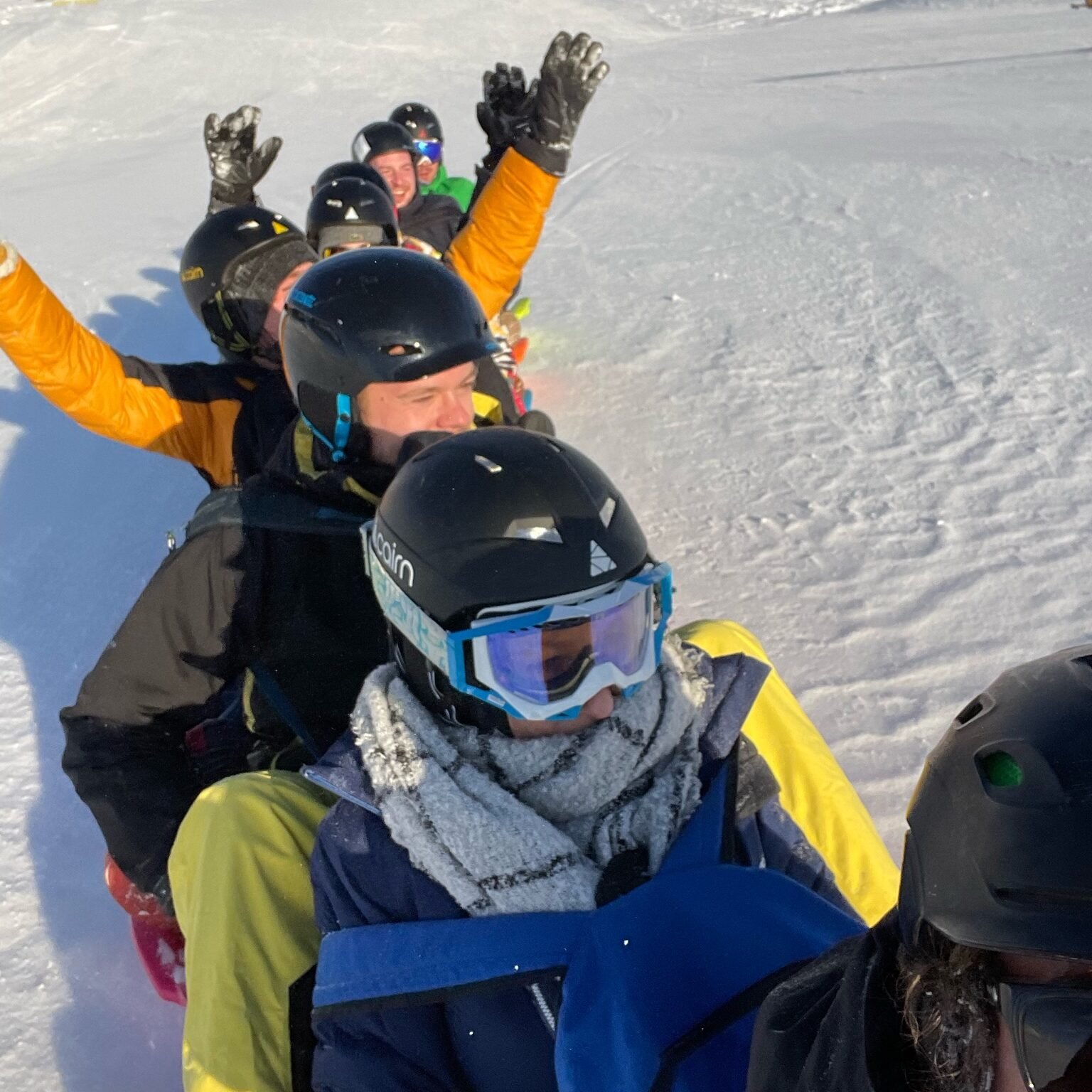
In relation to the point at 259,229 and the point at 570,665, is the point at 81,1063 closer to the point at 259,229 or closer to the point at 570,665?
the point at 570,665

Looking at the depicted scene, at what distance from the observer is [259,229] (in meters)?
4.09

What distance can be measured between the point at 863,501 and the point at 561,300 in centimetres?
331

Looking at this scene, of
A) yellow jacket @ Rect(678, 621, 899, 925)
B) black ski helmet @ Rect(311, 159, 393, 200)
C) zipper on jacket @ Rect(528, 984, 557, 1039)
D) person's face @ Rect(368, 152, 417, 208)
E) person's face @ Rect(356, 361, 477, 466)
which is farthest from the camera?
person's face @ Rect(368, 152, 417, 208)

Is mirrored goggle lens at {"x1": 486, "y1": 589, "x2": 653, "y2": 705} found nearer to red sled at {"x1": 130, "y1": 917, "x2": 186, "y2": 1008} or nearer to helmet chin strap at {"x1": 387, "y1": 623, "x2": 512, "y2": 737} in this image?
helmet chin strap at {"x1": 387, "y1": 623, "x2": 512, "y2": 737}

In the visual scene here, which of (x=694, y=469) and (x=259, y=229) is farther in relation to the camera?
(x=694, y=469)

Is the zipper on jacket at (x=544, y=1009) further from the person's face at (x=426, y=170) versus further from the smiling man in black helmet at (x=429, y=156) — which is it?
the person's face at (x=426, y=170)

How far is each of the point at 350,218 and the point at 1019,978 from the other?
451 cm

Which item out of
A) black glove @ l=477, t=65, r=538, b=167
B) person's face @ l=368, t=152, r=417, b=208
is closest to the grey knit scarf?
black glove @ l=477, t=65, r=538, b=167

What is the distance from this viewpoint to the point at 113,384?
3650mm

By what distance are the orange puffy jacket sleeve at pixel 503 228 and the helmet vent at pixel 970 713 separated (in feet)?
Result: 11.1

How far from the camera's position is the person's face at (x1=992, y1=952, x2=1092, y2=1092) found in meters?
0.83

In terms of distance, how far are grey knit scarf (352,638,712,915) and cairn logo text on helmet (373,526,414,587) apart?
0.52 ft

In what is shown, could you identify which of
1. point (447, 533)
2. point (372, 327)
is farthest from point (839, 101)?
point (447, 533)

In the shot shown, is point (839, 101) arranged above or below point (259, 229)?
below
